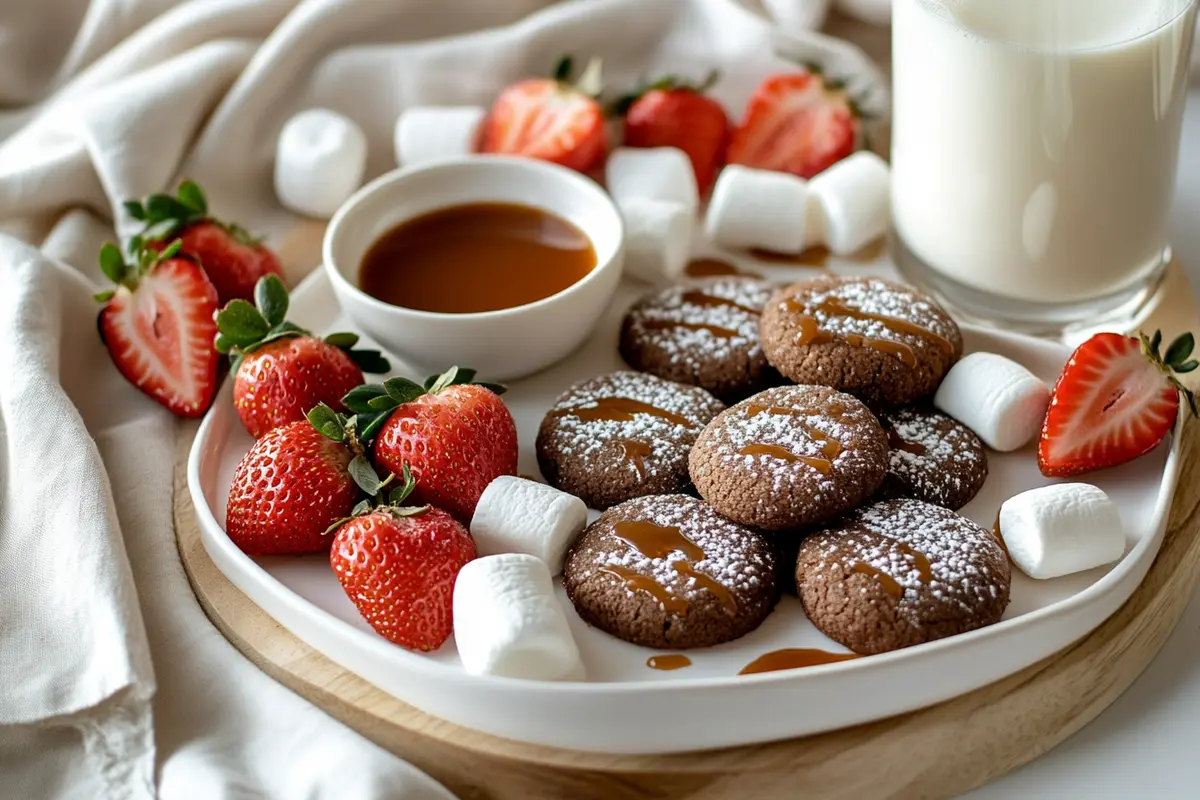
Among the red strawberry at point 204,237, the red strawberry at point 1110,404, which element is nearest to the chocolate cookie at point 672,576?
the red strawberry at point 1110,404

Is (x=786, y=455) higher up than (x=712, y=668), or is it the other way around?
(x=786, y=455)

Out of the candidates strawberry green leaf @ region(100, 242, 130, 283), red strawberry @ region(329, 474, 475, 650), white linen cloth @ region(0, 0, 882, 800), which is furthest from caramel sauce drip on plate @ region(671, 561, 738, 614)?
strawberry green leaf @ region(100, 242, 130, 283)

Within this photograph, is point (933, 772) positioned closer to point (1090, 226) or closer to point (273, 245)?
point (1090, 226)

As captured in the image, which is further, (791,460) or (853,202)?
(853,202)

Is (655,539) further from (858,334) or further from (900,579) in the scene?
(858,334)

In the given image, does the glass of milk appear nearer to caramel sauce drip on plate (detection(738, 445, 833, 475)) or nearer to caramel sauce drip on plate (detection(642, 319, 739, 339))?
caramel sauce drip on plate (detection(642, 319, 739, 339))

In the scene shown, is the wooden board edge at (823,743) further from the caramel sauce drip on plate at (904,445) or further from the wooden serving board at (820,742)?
the caramel sauce drip on plate at (904,445)

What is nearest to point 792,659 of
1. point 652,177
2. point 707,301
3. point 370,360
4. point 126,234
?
point 707,301
